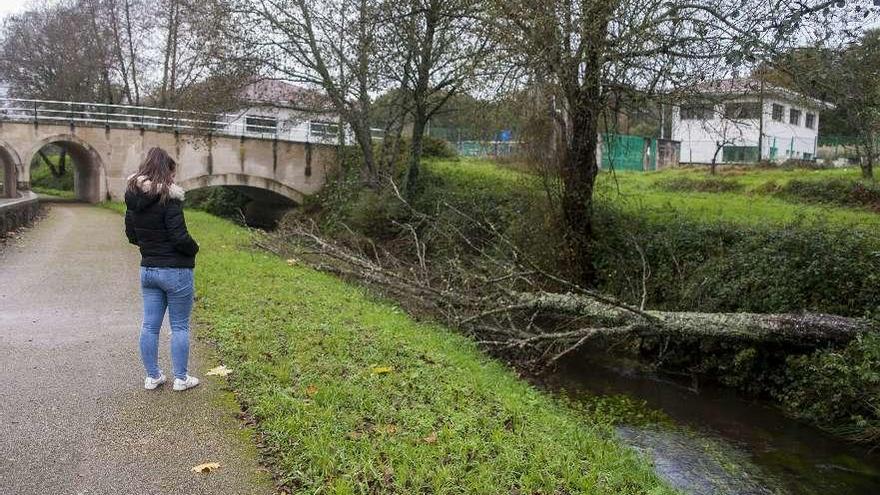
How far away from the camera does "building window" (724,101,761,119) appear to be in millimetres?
→ 12562

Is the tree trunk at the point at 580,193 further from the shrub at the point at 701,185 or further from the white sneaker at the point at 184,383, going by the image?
the white sneaker at the point at 184,383

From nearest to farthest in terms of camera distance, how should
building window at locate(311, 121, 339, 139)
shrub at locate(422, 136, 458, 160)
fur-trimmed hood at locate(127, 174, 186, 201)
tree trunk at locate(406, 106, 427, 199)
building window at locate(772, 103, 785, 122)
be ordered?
fur-trimmed hood at locate(127, 174, 186, 201) → building window at locate(772, 103, 785, 122) → tree trunk at locate(406, 106, 427, 199) → building window at locate(311, 121, 339, 139) → shrub at locate(422, 136, 458, 160)

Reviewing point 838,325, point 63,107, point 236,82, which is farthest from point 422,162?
point 63,107

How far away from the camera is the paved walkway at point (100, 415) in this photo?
3.97 m

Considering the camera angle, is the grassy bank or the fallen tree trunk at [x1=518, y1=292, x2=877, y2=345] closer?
the grassy bank

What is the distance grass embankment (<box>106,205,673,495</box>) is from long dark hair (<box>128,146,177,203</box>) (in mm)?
1622

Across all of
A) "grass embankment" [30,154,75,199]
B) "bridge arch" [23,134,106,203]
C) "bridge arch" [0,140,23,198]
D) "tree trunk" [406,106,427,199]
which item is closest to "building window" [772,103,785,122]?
"tree trunk" [406,106,427,199]

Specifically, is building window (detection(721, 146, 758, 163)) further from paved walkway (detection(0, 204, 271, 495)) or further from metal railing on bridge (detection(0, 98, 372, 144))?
paved walkway (detection(0, 204, 271, 495))

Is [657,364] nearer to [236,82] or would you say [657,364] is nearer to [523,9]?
[523,9]

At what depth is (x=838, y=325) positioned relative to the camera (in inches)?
328

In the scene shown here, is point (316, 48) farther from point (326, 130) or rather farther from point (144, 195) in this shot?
point (144, 195)

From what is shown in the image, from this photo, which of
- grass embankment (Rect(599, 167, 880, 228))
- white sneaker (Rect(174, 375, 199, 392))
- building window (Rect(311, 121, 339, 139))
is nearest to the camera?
white sneaker (Rect(174, 375, 199, 392))

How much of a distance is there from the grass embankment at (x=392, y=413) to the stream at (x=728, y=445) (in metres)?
0.70

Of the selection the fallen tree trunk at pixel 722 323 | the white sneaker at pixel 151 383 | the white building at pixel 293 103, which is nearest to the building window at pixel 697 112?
the fallen tree trunk at pixel 722 323
